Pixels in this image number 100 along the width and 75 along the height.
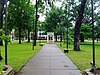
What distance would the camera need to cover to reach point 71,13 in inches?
2753

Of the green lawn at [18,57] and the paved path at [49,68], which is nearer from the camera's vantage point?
the paved path at [49,68]

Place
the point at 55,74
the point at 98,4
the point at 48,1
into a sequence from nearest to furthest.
Result: the point at 55,74 < the point at 48,1 < the point at 98,4

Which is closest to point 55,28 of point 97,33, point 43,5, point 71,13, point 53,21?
point 53,21

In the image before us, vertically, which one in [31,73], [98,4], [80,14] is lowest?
[31,73]

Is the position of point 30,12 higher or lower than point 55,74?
higher

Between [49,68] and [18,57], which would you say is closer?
[49,68]

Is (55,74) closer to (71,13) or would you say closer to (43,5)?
(43,5)

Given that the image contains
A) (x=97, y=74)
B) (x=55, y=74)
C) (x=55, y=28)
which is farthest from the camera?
(x=55, y=28)

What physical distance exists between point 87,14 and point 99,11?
6.29 m

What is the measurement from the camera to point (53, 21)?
9694 centimetres

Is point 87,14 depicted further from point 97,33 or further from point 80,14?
point 80,14

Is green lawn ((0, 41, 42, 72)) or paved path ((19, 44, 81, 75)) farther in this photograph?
green lawn ((0, 41, 42, 72))

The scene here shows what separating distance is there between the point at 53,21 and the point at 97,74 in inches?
3406

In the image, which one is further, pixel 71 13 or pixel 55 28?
pixel 55 28
